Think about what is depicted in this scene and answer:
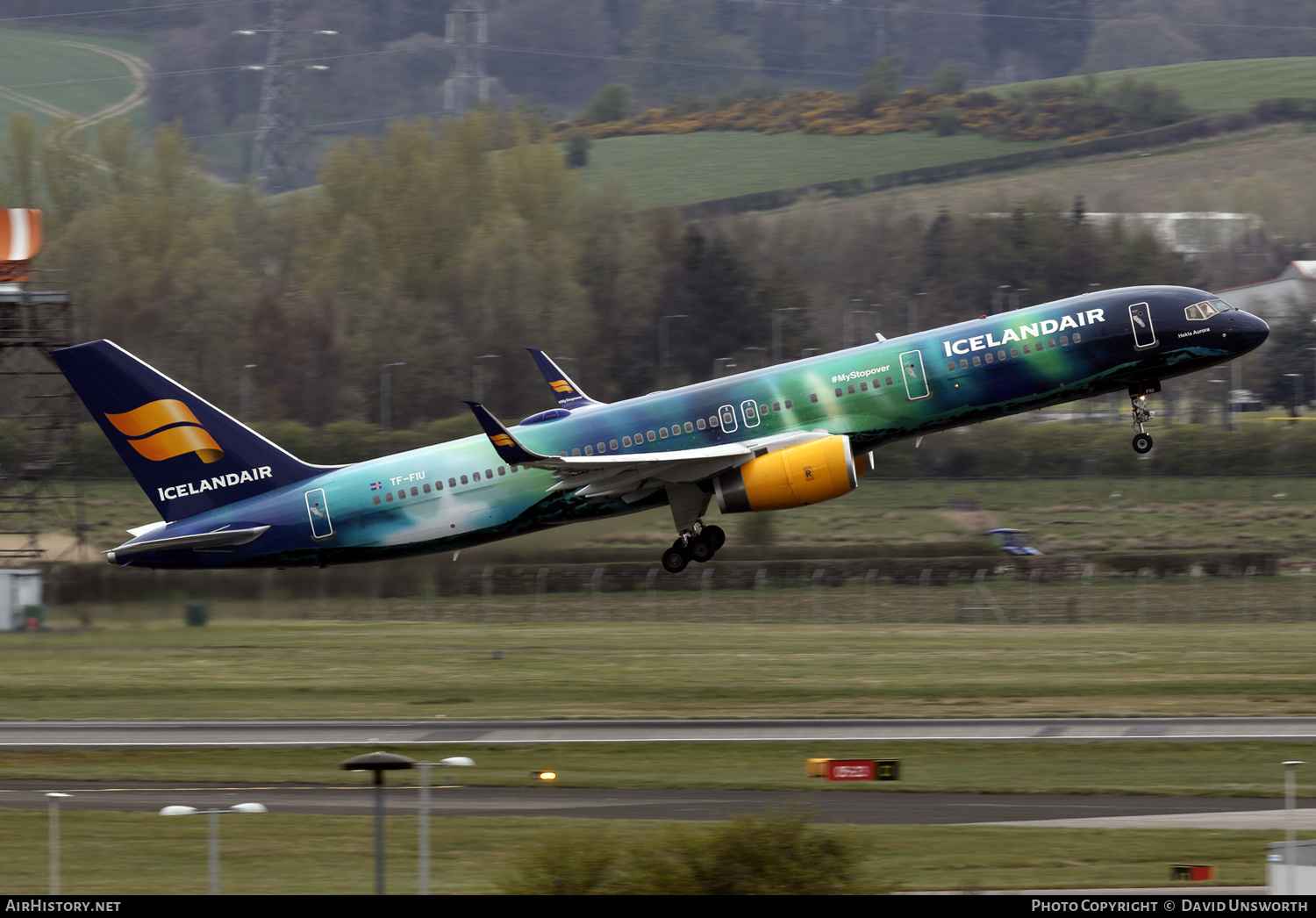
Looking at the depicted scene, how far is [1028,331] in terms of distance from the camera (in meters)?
47.3

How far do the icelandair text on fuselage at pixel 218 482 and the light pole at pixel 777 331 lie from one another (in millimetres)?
101071

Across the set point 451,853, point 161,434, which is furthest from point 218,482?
point 451,853

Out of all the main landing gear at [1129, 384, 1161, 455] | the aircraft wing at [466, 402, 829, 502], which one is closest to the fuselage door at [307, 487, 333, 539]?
the aircraft wing at [466, 402, 829, 502]

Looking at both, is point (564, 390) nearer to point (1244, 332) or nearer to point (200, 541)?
point (200, 541)

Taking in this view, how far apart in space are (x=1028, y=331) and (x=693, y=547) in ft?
39.3

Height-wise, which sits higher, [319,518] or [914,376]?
[914,376]

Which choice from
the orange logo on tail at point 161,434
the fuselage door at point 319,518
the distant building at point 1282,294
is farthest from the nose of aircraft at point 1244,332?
the distant building at point 1282,294

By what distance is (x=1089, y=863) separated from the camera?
112 feet

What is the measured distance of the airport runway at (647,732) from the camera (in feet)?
160

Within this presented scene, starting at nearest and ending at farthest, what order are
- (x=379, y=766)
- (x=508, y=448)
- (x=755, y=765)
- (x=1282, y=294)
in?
1. (x=379, y=766)
2. (x=508, y=448)
3. (x=755, y=765)
4. (x=1282, y=294)

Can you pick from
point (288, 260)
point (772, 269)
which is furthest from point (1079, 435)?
point (288, 260)

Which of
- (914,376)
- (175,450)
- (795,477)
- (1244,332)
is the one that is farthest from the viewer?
(175,450)

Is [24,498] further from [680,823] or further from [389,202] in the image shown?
[389,202]

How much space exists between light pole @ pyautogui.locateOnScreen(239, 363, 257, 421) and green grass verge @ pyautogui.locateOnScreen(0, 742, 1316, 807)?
87.9m
